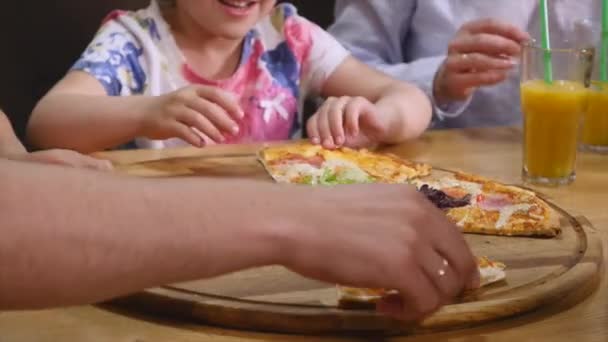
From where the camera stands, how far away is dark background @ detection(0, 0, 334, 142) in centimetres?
211

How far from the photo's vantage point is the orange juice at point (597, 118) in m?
1.53

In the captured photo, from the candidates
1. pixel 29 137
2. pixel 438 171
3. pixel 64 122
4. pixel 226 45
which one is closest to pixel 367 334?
pixel 438 171

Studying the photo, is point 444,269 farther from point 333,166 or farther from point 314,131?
point 314,131

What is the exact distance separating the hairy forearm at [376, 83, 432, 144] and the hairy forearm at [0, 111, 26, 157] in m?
0.60

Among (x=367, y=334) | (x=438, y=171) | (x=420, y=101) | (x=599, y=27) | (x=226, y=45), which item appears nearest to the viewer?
(x=367, y=334)

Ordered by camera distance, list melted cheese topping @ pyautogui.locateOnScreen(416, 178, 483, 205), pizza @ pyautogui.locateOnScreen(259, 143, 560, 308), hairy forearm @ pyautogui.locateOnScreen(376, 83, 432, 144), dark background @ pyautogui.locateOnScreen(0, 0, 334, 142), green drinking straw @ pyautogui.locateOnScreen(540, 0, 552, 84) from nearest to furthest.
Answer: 1. pizza @ pyautogui.locateOnScreen(259, 143, 560, 308)
2. melted cheese topping @ pyautogui.locateOnScreen(416, 178, 483, 205)
3. green drinking straw @ pyautogui.locateOnScreen(540, 0, 552, 84)
4. hairy forearm @ pyautogui.locateOnScreen(376, 83, 432, 144)
5. dark background @ pyautogui.locateOnScreen(0, 0, 334, 142)

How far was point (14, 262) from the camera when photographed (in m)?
0.58

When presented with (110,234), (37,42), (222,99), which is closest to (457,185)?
(222,99)

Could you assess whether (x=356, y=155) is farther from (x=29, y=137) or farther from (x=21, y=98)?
(x=21, y=98)

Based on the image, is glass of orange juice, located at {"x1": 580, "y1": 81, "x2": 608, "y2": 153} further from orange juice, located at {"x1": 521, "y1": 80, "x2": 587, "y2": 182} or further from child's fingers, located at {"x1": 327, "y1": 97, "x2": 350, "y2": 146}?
child's fingers, located at {"x1": 327, "y1": 97, "x2": 350, "y2": 146}

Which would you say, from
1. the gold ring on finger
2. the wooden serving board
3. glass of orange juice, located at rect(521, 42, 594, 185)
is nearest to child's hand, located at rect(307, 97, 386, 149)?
glass of orange juice, located at rect(521, 42, 594, 185)

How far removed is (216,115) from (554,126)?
1.66 ft

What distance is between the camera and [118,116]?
149cm

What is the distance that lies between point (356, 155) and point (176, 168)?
0.28 meters
